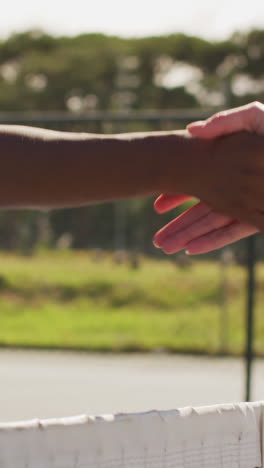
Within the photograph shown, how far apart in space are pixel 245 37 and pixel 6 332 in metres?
Answer: 20.9

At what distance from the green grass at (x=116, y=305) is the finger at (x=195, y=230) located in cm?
613

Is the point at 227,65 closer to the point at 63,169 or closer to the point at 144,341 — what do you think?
the point at 144,341

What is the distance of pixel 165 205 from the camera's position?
0.80m

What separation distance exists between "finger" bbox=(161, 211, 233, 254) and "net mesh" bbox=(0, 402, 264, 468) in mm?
183

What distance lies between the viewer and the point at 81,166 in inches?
25.8

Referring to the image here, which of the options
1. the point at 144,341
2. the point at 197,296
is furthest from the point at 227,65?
the point at 144,341

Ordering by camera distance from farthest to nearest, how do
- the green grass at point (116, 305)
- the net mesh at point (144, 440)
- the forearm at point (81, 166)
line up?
the green grass at point (116, 305) < the net mesh at point (144, 440) < the forearm at point (81, 166)

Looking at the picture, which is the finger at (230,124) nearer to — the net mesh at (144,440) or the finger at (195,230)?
the finger at (195,230)

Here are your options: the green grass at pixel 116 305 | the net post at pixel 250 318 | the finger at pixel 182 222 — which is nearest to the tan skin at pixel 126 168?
the finger at pixel 182 222

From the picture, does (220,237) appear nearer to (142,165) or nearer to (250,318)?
(142,165)

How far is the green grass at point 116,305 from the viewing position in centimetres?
745

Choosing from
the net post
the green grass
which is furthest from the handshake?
the green grass

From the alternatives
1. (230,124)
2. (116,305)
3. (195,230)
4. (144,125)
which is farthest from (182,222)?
(116,305)

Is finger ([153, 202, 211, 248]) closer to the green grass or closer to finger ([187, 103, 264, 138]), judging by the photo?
finger ([187, 103, 264, 138])
